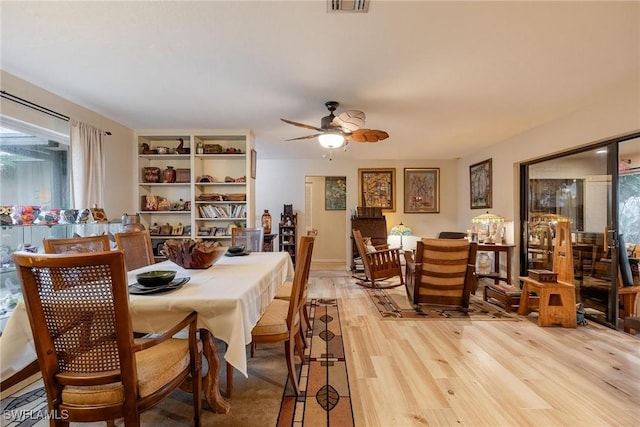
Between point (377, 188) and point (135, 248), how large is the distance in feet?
15.4

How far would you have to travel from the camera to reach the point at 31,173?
8.87 feet

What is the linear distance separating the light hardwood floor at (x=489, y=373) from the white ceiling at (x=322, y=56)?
2.31 meters

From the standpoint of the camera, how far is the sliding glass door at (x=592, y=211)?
284cm

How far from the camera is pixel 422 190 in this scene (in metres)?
6.09

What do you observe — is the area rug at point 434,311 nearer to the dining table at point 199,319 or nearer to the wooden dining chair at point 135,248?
the dining table at point 199,319

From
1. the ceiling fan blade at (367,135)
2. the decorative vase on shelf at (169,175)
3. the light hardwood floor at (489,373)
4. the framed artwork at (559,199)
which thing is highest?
the ceiling fan blade at (367,135)

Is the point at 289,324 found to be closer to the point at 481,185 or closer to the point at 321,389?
the point at 321,389

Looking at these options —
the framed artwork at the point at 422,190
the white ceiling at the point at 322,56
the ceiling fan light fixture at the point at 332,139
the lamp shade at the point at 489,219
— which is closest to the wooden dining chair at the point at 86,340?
the white ceiling at the point at 322,56

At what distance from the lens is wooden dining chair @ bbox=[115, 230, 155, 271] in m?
2.22

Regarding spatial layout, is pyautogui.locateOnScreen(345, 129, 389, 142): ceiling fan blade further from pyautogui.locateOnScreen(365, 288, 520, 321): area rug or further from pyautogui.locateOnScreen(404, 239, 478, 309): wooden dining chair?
pyautogui.locateOnScreen(365, 288, 520, 321): area rug

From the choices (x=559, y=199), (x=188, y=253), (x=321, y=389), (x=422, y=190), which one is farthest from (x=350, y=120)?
(x=422, y=190)

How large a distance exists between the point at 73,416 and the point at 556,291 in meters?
3.83

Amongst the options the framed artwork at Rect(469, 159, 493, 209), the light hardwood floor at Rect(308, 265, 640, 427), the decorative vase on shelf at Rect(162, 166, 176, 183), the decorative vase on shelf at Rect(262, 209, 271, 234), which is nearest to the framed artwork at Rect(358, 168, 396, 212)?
the framed artwork at Rect(469, 159, 493, 209)

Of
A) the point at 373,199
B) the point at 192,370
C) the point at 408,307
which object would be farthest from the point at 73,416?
the point at 373,199
